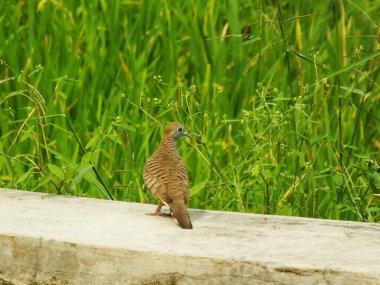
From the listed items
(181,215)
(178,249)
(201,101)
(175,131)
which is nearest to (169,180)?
(181,215)

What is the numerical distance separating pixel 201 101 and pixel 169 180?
140 centimetres

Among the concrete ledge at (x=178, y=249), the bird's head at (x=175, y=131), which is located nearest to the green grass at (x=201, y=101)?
the bird's head at (x=175, y=131)

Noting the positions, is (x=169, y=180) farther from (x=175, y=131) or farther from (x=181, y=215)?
(x=175, y=131)

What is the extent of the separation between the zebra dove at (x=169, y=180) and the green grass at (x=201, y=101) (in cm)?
22

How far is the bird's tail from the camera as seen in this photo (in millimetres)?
3740

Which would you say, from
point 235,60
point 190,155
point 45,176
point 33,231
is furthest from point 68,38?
point 33,231

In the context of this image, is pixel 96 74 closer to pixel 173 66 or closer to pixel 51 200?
pixel 173 66

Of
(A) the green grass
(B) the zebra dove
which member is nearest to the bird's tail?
(B) the zebra dove

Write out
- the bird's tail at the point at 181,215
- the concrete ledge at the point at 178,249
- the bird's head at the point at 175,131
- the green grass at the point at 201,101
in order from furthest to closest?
the green grass at the point at 201,101, the bird's head at the point at 175,131, the bird's tail at the point at 181,215, the concrete ledge at the point at 178,249

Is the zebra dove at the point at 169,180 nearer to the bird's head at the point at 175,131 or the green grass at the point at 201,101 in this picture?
the bird's head at the point at 175,131

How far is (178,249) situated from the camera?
3416 millimetres

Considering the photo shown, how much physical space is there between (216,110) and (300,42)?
2.77ft

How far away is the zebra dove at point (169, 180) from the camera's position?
3783mm

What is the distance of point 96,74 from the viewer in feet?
18.0
